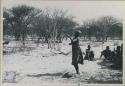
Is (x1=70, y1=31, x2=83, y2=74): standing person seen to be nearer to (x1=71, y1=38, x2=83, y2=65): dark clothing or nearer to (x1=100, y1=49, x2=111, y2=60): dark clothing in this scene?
(x1=71, y1=38, x2=83, y2=65): dark clothing

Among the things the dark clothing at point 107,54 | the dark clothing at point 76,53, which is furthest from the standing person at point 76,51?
the dark clothing at point 107,54

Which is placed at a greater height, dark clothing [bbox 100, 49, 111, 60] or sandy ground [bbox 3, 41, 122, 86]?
dark clothing [bbox 100, 49, 111, 60]

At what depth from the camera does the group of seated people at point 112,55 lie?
86.4 inches

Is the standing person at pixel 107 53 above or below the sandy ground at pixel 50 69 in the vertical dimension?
above

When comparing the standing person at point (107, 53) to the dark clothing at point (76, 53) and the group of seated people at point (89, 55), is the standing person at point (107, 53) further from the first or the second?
the dark clothing at point (76, 53)

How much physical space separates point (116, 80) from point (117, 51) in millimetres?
270

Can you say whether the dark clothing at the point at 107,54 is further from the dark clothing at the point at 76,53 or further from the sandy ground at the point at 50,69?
the dark clothing at the point at 76,53

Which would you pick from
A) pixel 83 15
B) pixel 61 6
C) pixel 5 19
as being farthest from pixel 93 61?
pixel 5 19

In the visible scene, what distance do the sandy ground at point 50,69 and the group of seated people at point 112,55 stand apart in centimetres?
4

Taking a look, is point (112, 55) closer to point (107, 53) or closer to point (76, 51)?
point (107, 53)

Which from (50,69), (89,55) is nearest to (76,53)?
(89,55)

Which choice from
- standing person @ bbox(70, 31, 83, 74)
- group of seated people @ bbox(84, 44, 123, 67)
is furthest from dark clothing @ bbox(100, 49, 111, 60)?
standing person @ bbox(70, 31, 83, 74)

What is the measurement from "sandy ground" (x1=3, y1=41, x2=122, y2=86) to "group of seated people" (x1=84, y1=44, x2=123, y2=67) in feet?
0.12

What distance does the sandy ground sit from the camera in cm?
216
